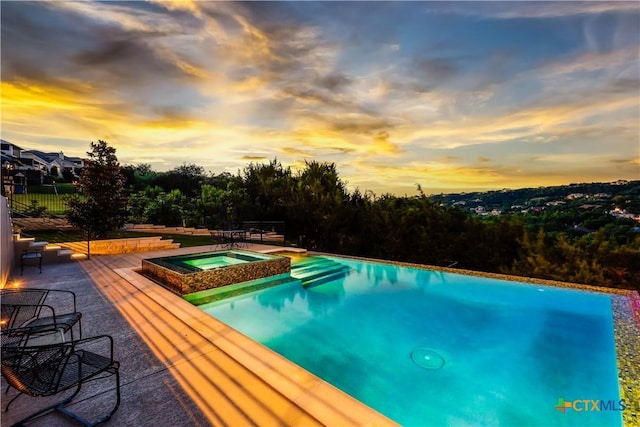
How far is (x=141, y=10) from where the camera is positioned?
780 cm

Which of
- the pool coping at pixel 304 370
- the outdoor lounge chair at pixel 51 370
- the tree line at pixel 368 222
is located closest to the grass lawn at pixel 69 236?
the tree line at pixel 368 222

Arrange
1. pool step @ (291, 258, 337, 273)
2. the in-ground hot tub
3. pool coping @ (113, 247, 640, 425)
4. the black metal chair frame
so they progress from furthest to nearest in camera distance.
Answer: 1. pool step @ (291, 258, 337, 273)
2. the black metal chair frame
3. the in-ground hot tub
4. pool coping @ (113, 247, 640, 425)

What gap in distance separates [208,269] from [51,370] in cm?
448

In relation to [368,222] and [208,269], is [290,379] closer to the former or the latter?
[208,269]

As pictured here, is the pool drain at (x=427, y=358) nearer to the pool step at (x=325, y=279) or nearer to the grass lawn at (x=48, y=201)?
the pool step at (x=325, y=279)

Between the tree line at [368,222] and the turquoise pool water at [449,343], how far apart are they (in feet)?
6.65

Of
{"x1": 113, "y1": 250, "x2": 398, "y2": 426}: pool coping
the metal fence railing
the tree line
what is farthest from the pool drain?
the metal fence railing

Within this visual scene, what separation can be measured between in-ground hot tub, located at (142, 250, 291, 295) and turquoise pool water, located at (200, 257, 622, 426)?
57 centimetres

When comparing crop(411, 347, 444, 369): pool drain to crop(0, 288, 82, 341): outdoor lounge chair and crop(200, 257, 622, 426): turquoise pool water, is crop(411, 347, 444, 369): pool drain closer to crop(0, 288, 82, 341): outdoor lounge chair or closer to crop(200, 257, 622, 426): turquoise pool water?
crop(200, 257, 622, 426): turquoise pool water

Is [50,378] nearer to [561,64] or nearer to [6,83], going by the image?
[6,83]

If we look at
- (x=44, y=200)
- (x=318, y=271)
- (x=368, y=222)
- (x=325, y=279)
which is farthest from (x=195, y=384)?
(x=44, y=200)

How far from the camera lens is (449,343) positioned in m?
5.30

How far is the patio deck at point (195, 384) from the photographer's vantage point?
85.6 inches

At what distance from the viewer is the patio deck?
2174 millimetres
